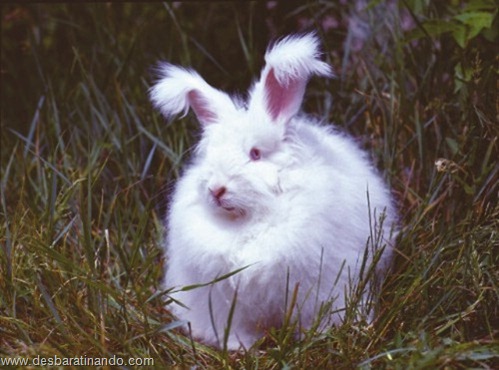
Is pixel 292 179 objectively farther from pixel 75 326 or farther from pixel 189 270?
pixel 75 326

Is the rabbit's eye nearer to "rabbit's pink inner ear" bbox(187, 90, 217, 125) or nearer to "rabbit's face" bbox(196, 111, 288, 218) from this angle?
"rabbit's face" bbox(196, 111, 288, 218)

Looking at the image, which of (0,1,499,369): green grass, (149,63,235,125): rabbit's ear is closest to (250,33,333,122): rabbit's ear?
(149,63,235,125): rabbit's ear

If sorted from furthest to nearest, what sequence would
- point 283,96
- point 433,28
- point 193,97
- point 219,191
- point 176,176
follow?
1. point 176,176
2. point 433,28
3. point 193,97
4. point 283,96
5. point 219,191

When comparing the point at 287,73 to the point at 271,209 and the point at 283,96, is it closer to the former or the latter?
the point at 283,96

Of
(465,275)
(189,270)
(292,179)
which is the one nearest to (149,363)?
(189,270)

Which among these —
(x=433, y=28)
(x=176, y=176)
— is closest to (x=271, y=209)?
(x=176, y=176)

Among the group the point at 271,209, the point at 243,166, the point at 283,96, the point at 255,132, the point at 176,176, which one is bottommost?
the point at 176,176
